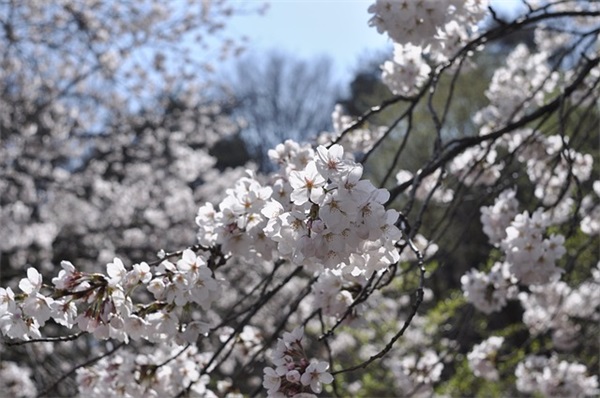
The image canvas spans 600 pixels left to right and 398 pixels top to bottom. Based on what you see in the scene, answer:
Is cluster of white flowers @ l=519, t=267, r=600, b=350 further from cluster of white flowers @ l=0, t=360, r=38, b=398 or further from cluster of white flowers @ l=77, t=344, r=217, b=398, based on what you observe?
cluster of white flowers @ l=0, t=360, r=38, b=398

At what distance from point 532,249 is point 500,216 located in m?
0.23

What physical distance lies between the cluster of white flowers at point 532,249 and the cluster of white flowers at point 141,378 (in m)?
0.97

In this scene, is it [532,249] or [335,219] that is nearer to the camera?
[335,219]

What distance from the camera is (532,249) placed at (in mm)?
2059

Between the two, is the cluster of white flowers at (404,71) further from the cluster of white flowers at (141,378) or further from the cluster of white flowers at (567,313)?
the cluster of white flowers at (567,313)

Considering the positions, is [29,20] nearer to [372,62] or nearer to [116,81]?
[116,81]

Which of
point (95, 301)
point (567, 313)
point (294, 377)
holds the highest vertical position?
point (567, 313)

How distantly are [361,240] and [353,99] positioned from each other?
50.5 ft

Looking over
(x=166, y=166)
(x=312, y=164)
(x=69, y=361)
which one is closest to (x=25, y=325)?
(x=312, y=164)

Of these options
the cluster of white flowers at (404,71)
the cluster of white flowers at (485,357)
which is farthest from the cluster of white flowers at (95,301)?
the cluster of white flowers at (485,357)

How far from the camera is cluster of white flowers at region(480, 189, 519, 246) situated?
226 cm

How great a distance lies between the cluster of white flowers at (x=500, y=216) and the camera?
2.26 m

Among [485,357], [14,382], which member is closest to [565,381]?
[485,357]

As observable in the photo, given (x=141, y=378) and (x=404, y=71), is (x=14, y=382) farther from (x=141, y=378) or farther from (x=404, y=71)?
(x=404, y=71)
